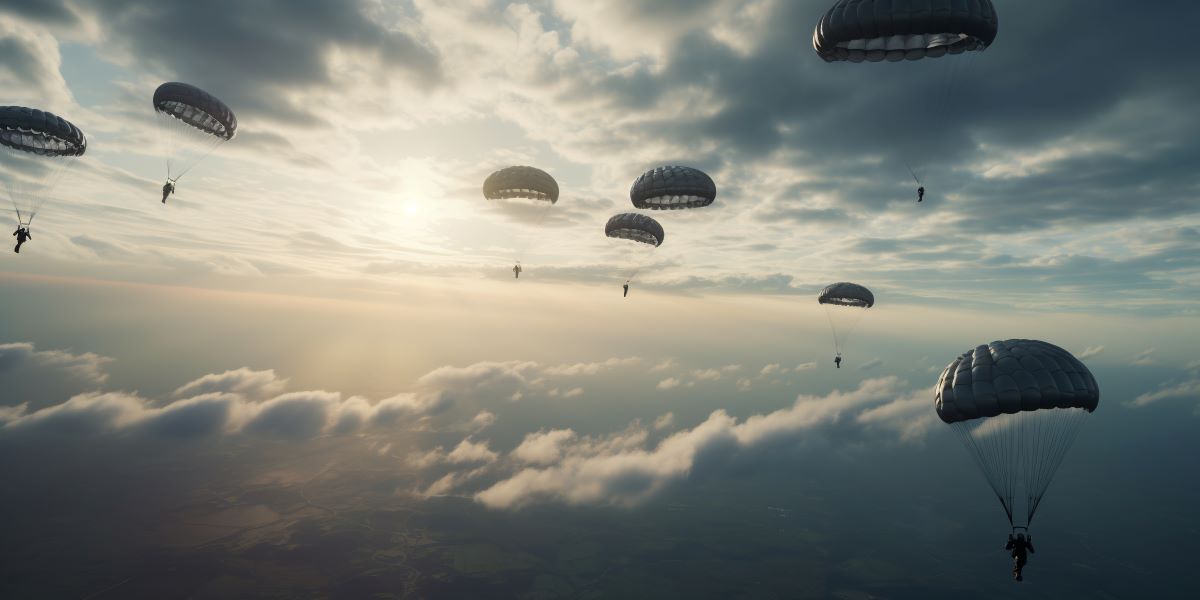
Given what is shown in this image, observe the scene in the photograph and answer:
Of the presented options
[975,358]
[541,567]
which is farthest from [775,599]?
[975,358]

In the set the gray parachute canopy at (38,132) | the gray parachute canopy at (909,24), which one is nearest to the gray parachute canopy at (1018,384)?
the gray parachute canopy at (909,24)

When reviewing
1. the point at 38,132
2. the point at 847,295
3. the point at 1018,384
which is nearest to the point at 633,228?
the point at 847,295

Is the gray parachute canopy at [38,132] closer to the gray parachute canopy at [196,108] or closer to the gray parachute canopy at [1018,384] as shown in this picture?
the gray parachute canopy at [196,108]

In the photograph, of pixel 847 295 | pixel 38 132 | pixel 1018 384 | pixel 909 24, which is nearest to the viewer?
pixel 909 24

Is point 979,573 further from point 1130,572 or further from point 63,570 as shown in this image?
point 63,570

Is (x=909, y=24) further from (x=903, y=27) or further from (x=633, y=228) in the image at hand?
(x=633, y=228)
